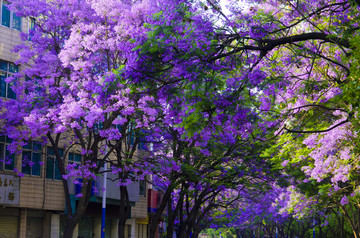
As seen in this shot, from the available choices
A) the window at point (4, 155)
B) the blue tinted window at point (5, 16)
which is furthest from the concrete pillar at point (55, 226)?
the blue tinted window at point (5, 16)

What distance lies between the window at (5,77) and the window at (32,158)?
7.04 feet

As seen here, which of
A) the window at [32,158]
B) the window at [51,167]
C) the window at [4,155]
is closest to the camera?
the window at [4,155]

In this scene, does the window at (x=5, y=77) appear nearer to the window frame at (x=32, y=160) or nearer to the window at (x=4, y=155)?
the window at (x=4, y=155)

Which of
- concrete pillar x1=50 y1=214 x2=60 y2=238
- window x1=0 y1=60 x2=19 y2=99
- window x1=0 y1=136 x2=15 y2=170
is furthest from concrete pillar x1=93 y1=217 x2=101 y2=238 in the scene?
window x1=0 y1=60 x2=19 y2=99

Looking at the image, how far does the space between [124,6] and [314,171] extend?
7.96 meters

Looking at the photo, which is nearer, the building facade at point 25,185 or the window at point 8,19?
the building facade at point 25,185

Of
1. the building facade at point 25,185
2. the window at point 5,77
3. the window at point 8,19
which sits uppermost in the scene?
the window at point 8,19

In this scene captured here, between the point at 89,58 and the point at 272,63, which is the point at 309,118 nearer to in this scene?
the point at 272,63

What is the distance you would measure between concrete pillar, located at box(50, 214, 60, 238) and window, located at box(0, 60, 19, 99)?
6.00m

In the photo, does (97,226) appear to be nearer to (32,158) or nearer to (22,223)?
(22,223)

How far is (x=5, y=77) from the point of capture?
81.5 ft

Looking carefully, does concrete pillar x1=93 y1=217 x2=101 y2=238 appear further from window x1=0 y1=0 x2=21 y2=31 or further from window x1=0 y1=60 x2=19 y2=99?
window x1=0 y1=0 x2=21 y2=31

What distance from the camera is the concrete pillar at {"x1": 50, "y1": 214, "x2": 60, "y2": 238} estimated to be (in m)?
27.9

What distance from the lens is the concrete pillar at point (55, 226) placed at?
91.4 ft
